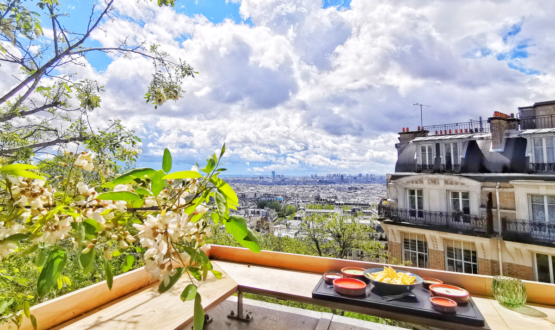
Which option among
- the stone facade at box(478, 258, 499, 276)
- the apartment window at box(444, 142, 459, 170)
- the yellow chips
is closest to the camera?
the yellow chips

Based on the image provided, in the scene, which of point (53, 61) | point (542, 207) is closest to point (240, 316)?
point (53, 61)

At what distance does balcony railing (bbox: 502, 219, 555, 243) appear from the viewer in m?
6.51

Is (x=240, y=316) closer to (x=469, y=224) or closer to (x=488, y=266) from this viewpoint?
(x=469, y=224)

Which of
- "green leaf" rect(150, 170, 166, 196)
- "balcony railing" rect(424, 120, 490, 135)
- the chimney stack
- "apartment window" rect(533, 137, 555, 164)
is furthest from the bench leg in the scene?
"balcony railing" rect(424, 120, 490, 135)

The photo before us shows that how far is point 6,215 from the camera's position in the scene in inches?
15.8

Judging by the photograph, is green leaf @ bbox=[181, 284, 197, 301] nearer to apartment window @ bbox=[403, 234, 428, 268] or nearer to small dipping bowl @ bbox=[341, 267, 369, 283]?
small dipping bowl @ bbox=[341, 267, 369, 283]

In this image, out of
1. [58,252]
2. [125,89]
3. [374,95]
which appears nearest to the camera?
[58,252]

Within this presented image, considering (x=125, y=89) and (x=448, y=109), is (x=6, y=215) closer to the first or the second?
(x=125, y=89)

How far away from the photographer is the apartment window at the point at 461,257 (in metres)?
7.89

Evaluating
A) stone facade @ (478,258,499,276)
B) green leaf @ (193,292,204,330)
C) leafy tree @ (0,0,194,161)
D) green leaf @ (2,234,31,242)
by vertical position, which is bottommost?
stone facade @ (478,258,499,276)

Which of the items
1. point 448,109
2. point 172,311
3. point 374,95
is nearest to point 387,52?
point 448,109

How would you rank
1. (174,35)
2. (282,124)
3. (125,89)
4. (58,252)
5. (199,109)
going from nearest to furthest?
(58,252), (174,35), (125,89), (199,109), (282,124)

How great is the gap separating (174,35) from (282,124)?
1719 centimetres

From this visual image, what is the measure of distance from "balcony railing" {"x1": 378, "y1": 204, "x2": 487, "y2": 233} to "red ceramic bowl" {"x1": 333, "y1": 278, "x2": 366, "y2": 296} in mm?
8092
